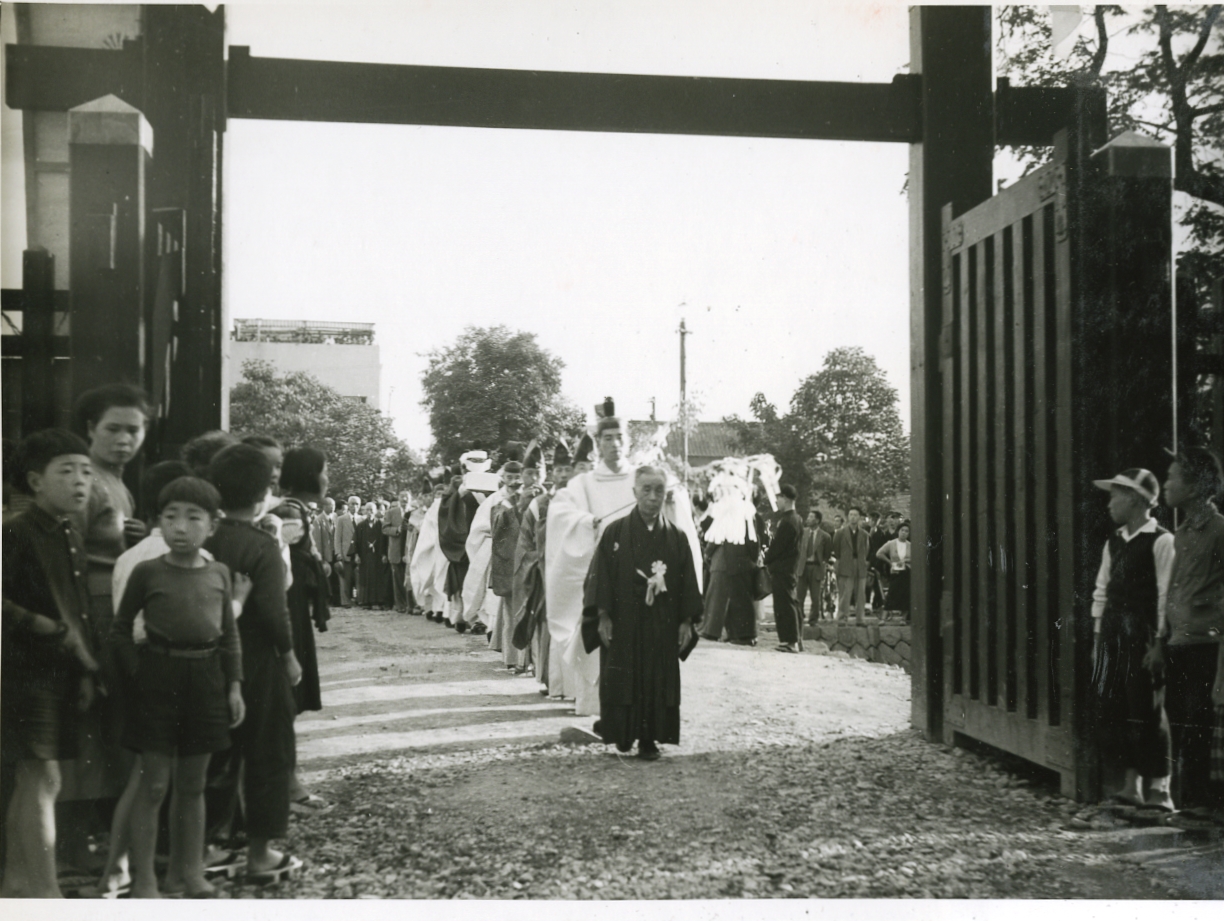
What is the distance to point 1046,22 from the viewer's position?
478 centimetres

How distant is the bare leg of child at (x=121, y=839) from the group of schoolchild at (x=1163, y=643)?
349 centimetres

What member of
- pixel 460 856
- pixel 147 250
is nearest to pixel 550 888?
pixel 460 856

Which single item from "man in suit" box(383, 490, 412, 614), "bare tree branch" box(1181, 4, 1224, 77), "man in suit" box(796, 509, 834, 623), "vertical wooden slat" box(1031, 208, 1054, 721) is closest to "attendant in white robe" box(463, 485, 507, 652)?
"man in suit" box(383, 490, 412, 614)

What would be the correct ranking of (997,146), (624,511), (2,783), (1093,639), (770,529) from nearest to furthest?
(2,783) < (1093,639) < (997,146) < (624,511) < (770,529)

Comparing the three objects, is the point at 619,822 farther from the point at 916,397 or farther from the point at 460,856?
the point at 916,397

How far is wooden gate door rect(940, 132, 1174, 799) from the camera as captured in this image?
4301mm

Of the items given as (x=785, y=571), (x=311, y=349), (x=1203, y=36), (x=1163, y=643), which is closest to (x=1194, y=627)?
(x=1163, y=643)

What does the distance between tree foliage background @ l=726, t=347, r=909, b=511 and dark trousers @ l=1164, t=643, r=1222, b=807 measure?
199cm

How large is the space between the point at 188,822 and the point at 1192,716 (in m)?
3.64

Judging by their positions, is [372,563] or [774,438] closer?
[372,563]

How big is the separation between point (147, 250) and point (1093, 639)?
391 cm

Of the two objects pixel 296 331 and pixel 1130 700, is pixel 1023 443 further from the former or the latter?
pixel 296 331

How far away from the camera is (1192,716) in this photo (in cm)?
421

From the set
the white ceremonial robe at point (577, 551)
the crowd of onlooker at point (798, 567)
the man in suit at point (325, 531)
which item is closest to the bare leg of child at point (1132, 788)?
the white ceremonial robe at point (577, 551)
